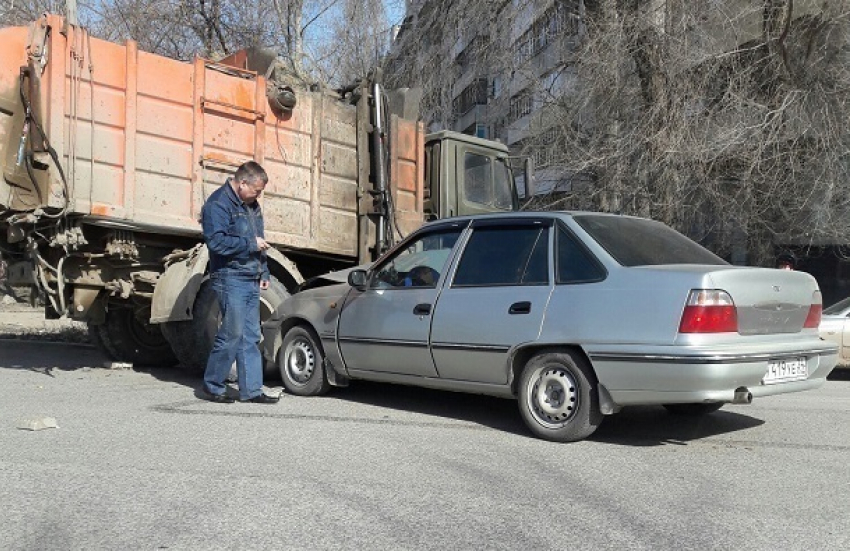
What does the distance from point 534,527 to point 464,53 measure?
1473 centimetres

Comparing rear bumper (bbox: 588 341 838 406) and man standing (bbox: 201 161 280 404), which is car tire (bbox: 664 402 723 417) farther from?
man standing (bbox: 201 161 280 404)

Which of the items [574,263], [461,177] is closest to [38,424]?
[574,263]

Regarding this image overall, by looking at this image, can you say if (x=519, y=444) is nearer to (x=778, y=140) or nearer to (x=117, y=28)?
(x=778, y=140)

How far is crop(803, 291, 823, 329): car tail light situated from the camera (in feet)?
18.3

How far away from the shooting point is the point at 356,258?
9211 millimetres

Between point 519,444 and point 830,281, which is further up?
point 830,281

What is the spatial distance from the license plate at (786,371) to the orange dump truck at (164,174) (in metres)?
4.59

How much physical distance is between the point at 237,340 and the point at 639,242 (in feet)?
10.5

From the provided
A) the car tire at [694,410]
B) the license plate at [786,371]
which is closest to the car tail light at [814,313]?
the license plate at [786,371]

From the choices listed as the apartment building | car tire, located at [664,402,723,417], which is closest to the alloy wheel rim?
car tire, located at [664,402,723,417]

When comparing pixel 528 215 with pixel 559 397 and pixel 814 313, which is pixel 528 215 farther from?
pixel 814 313

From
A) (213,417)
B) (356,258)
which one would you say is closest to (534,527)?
(213,417)

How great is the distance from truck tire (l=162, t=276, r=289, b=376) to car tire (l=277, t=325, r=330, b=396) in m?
0.44

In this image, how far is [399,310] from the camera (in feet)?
20.7
